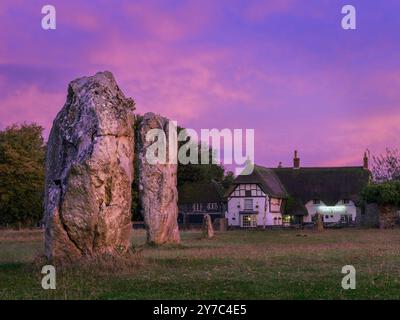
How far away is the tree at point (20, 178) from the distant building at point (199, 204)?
25507 millimetres

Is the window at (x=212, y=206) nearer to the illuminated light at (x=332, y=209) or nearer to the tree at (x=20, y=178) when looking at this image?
the illuminated light at (x=332, y=209)

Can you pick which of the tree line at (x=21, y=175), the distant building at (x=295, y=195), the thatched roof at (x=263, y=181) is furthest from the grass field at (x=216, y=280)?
the distant building at (x=295, y=195)

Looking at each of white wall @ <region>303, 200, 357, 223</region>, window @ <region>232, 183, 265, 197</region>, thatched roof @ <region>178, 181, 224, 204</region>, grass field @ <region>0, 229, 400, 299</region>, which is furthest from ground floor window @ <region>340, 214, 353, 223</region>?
grass field @ <region>0, 229, 400, 299</region>

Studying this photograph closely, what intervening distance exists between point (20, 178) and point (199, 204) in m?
29.4

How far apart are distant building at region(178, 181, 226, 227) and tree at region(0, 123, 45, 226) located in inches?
1004

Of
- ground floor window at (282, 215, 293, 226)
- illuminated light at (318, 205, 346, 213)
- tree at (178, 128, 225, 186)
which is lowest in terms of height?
ground floor window at (282, 215, 293, 226)

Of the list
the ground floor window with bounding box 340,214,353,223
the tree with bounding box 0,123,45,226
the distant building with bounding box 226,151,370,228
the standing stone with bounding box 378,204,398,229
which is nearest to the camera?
the standing stone with bounding box 378,204,398,229

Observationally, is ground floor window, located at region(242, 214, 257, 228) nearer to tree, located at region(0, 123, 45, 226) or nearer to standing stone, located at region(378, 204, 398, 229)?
standing stone, located at region(378, 204, 398, 229)

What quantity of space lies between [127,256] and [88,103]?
160 inches

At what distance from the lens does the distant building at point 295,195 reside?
78.8 meters

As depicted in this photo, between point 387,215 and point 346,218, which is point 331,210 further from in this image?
point 387,215

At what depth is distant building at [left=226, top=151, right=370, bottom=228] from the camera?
78812mm
